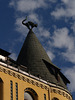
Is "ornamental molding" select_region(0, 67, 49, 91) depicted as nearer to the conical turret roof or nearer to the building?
the building

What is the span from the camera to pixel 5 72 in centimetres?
4459

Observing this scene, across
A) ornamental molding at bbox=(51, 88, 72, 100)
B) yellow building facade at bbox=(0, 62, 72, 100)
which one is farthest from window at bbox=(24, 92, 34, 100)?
ornamental molding at bbox=(51, 88, 72, 100)

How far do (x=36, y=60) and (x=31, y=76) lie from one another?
3.71m

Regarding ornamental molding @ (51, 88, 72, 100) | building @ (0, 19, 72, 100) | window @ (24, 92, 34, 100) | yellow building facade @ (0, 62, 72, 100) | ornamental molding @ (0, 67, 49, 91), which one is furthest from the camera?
ornamental molding @ (51, 88, 72, 100)

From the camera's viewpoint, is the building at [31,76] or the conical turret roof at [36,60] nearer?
the building at [31,76]

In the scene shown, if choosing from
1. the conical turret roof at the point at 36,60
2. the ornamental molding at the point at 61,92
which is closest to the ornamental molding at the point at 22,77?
the ornamental molding at the point at 61,92

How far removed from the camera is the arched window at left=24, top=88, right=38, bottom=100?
4634 centimetres

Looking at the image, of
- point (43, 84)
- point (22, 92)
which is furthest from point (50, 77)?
point (22, 92)

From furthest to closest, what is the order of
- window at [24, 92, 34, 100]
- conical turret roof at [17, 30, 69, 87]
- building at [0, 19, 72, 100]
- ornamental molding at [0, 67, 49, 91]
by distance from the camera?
conical turret roof at [17, 30, 69, 87] < window at [24, 92, 34, 100] < ornamental molding at [0, 67, 49, 91] < building at [0, 19, 72, 100]

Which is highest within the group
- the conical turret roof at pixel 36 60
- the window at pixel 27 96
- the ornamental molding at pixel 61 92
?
the conical turret roof at pixel 36 60

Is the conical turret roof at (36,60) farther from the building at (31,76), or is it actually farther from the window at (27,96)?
the window at (27,96)

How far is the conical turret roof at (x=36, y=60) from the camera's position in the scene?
162ft

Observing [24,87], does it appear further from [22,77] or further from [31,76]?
[31,76]

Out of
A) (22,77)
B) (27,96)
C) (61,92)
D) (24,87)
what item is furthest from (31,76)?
(61,92)
